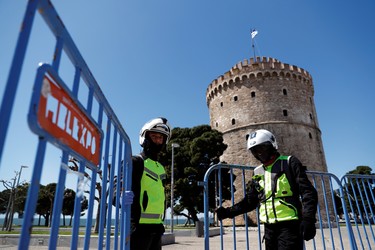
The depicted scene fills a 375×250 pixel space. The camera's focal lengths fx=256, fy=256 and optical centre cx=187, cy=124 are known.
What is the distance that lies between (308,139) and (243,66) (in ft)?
35.3

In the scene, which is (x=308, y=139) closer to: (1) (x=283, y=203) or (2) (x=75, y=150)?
(1) (x=283, y=203)

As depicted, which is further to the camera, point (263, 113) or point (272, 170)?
point (263, 113)

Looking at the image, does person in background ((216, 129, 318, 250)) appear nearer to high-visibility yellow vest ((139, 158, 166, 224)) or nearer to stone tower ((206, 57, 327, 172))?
high-visibility yellow vest ((139, 158, 166, 224))

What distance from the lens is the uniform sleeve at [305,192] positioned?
8.04 ft

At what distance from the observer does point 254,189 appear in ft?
10.5

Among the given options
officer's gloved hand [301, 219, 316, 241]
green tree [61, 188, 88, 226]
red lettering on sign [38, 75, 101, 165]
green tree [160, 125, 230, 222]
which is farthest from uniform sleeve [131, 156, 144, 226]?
green tree [160, 125, 230, 222]

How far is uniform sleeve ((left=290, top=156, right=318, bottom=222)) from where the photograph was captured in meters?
2.45

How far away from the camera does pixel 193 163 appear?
23.6 m

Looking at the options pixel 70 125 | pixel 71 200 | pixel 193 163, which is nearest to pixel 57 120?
pixel 70 125

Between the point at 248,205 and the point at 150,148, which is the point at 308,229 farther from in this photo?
the point at 150,148

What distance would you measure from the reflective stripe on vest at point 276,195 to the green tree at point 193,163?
19263 mm

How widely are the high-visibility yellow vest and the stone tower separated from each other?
24.7 m

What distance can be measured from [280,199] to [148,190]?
1.41 meters

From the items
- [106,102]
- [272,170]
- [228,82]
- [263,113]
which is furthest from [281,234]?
[228,82]
